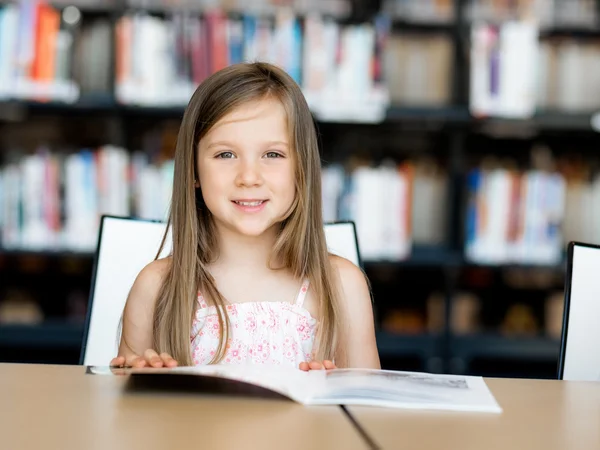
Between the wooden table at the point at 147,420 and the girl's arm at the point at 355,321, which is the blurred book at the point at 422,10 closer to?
the girl's arm at the point at 355,321

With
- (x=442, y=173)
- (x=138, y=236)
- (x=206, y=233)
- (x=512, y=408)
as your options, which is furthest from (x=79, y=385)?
(x=442, y=173)

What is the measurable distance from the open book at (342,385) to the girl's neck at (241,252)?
480mm

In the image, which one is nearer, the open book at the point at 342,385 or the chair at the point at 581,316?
the open book at the point at 342,385

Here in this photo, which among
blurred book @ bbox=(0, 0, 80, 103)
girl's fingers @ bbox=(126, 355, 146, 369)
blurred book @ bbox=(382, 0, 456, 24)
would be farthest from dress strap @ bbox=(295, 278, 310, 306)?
blurred book @ bbox=(382, 0, 456, 24)

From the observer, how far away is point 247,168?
4.31 ft

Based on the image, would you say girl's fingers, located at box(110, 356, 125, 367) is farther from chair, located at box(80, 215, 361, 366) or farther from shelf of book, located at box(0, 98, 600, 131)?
shelf of book, located at box(0, 98, 600, 131)

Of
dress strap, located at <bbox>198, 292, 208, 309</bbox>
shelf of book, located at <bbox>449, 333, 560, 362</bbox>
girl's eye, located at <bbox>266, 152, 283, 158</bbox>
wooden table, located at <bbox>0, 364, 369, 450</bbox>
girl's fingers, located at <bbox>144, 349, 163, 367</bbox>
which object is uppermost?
girl's eye, located at <bbox>266, 152, 283, 158</bbox>

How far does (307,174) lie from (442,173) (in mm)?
1716

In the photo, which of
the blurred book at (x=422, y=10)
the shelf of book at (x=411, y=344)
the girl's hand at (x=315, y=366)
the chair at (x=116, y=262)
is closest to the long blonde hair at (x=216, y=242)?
the chair at (x=116, y=262)

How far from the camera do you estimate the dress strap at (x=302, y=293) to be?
139 cm

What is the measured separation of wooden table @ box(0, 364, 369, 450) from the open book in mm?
23

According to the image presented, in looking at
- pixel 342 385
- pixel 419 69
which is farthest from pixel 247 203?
pixel 419 69

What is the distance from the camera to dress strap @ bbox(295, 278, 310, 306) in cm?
139

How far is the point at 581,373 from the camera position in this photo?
4.45ft
